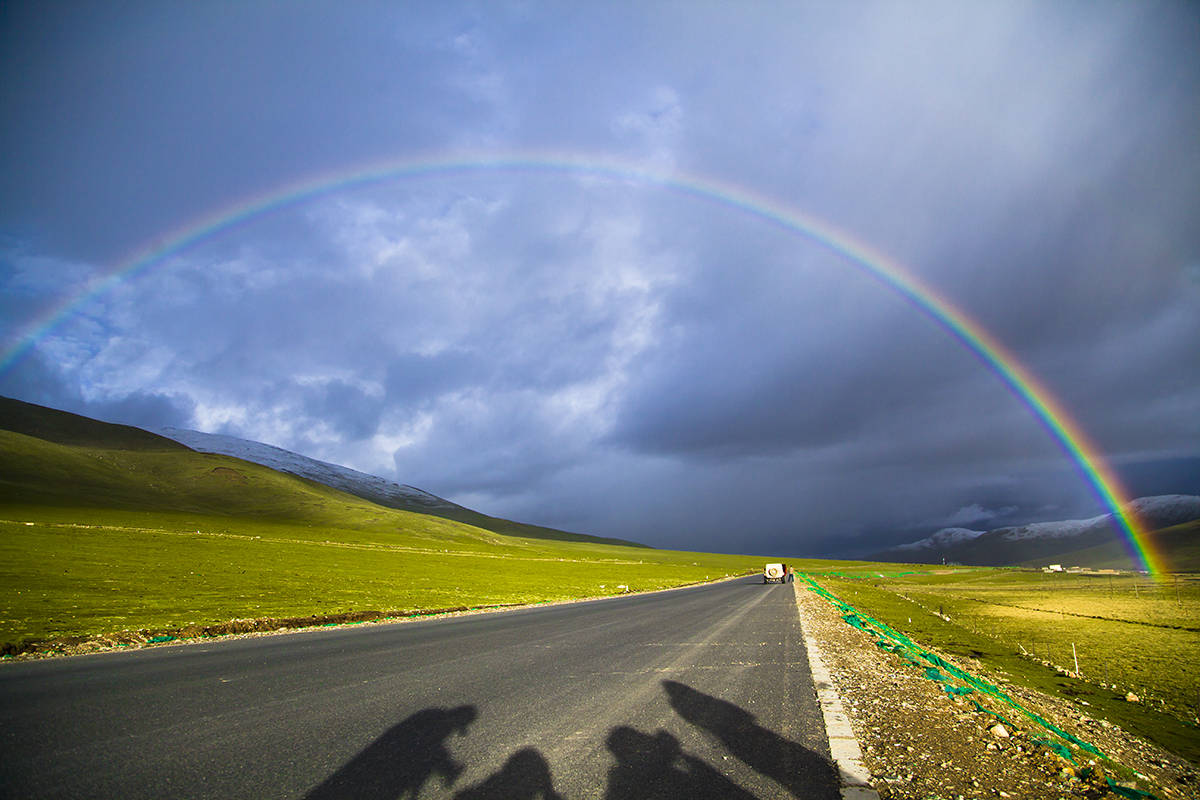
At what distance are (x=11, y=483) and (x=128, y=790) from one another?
7011 inches

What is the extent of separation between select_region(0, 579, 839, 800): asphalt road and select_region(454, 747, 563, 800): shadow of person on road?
0.10 feet

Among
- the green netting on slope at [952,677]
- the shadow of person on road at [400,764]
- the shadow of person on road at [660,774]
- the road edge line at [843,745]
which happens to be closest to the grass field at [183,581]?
the shadow of person on road at [400,764]

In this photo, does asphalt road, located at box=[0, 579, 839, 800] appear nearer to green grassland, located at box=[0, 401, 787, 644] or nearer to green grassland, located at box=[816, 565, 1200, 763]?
green grassland, located at box=[816, 565, 1200, 763]

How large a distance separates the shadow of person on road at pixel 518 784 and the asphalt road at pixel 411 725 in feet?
0.10

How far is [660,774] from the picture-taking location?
633cm

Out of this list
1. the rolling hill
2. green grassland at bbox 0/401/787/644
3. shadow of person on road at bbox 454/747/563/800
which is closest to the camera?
shadow of person on road at bbox 454/747/563/800

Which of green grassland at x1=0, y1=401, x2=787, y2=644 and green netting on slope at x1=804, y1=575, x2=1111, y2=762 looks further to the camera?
green grassland at x1=0, y1=401, x2=787, y2=644

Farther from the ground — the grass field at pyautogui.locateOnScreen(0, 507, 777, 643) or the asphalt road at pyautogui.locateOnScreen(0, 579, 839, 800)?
the asphalt road at pyautogui.locateOnScreen(0, 579, 839, 800)

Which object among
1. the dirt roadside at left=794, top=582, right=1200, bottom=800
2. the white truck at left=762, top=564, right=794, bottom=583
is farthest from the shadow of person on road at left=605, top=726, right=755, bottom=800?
the white truck at left=762, top=564, right=794, bottom=583

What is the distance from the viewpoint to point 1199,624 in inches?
1446

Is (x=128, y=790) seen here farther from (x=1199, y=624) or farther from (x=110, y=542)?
(x=110, y=542)

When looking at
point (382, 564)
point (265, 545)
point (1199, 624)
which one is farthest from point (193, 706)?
point (265, 545)

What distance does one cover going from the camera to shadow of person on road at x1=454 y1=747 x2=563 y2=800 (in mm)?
5605

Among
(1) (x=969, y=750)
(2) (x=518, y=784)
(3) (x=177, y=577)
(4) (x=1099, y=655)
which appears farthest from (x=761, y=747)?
(3) (x=177, y=577)
